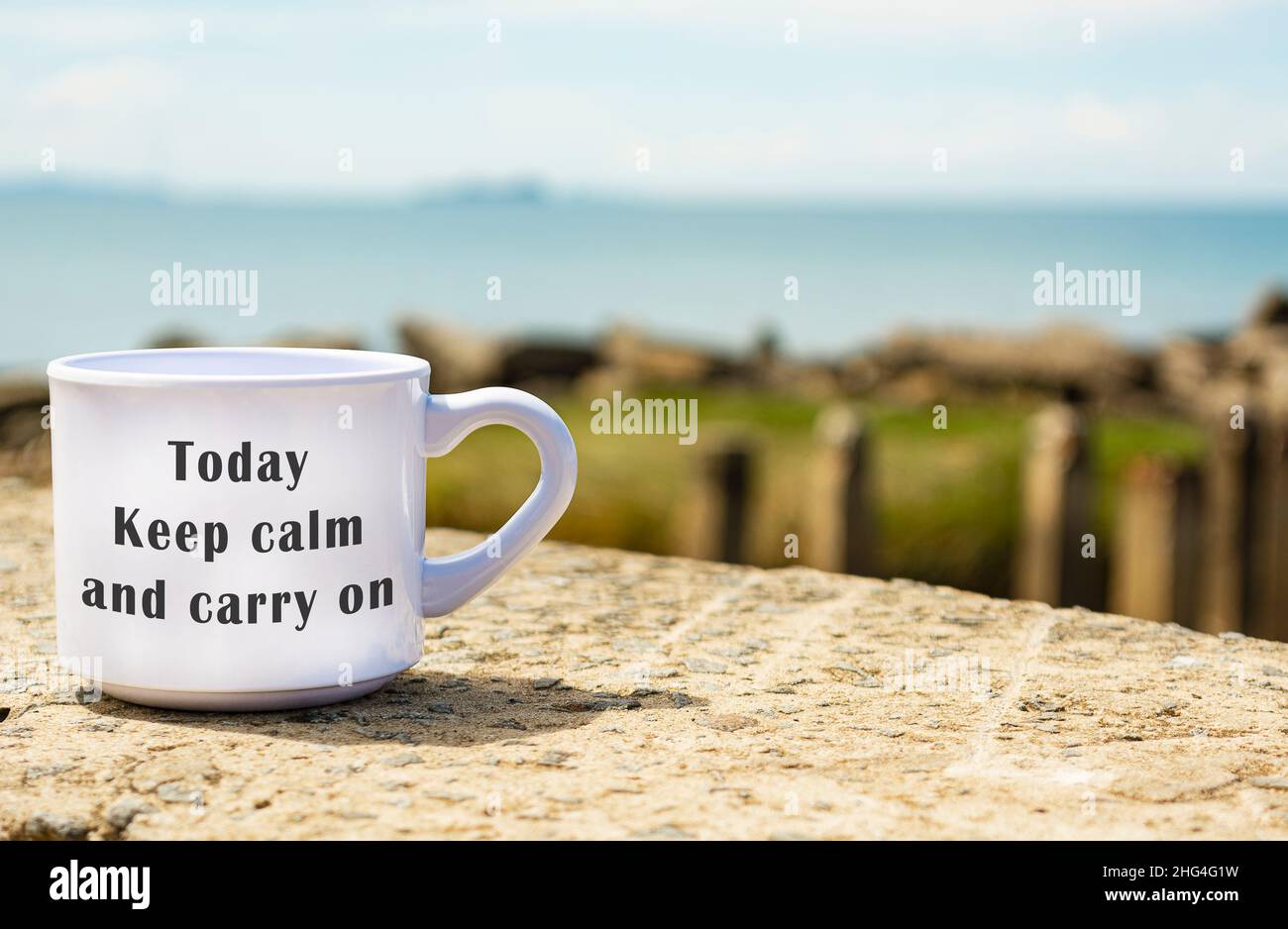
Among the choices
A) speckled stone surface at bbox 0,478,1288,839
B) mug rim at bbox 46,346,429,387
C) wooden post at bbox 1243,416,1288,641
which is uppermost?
mug rim at bbox 46,346,429,387

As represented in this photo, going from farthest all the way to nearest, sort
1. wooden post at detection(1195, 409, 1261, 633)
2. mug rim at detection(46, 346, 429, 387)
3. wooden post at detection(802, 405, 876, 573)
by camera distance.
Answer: wooden post at detection(1195, 409, 1261, 633), wooden post at detection(802, 405, 876, 573), mug rim at detection(46, 346, 429, 387)

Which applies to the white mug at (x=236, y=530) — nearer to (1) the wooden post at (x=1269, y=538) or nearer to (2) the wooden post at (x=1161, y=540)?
(2) the wooden post at (x=1161, y=540)

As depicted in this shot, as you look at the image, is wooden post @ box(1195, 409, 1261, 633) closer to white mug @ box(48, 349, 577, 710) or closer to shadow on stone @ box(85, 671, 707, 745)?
shadow on stone @ box(85, 671, 707, 745)

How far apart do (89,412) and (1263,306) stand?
9.24 meters

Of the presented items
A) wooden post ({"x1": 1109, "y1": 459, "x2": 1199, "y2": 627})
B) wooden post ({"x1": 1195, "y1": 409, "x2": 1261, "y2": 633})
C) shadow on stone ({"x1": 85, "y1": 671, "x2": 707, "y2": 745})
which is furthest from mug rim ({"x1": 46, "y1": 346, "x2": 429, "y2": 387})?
wooden post ({"x1": 1195, "y1": 409, "x2": 1261, "y2": 633})

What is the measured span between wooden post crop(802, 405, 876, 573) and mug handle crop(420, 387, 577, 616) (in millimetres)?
3688

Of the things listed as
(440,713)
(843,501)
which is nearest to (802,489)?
(843,501)

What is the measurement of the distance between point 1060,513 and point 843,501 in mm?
751

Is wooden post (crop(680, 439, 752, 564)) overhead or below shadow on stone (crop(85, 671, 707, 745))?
below

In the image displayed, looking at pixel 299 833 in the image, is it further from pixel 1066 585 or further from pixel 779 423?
pixel 779 423

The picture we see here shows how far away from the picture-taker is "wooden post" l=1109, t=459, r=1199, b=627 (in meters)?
5.26

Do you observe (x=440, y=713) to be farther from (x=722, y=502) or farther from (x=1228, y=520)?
(x=1228, y=520)

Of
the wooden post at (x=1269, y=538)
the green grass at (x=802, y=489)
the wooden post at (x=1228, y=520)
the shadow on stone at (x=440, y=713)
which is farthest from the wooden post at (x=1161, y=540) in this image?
the shadow on stone at (x=440, y=713)

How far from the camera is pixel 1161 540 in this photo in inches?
209
